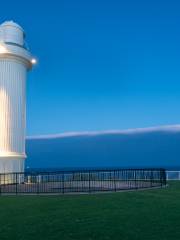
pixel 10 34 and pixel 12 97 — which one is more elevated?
pixel 10 34

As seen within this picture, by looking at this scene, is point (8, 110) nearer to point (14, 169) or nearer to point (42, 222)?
point (14, 169)

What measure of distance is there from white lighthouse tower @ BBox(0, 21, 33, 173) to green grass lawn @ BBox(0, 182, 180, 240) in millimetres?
8662

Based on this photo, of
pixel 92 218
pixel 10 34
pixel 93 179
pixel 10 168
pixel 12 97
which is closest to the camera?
pixel 92 218

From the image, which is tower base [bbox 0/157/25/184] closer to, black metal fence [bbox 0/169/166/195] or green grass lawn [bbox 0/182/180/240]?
black metal fence [bbox 0/169/166/195]

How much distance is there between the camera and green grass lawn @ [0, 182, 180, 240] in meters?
7.05

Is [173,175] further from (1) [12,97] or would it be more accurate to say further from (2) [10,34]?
(2) [10,34]

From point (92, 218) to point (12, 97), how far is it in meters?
14.3

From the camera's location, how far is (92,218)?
28.7 ft

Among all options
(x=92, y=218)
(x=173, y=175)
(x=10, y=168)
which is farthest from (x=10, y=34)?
(x=92, y=218)

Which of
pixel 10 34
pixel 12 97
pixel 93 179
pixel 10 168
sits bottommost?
pixel 93 179

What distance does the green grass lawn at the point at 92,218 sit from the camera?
23.1ft

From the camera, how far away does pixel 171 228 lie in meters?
7.40

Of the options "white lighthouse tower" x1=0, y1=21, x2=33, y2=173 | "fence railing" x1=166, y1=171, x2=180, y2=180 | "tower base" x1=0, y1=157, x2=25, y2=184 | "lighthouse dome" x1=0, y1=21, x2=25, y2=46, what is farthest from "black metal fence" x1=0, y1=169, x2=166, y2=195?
"lighthouse dome" x1=0, y1=21, x2=25, y2=46

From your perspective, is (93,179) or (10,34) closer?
(10,34)
